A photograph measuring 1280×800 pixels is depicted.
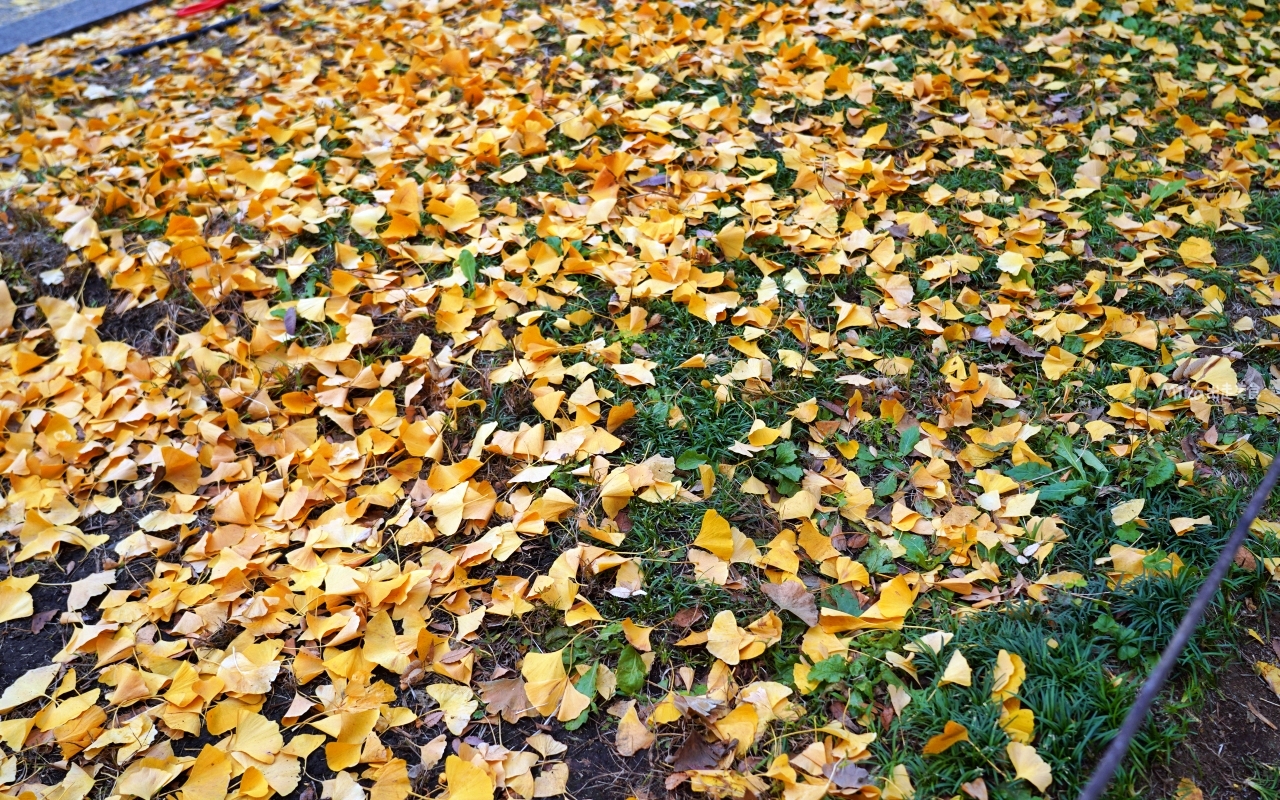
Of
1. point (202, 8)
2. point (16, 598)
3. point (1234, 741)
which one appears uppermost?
point (202, 8)

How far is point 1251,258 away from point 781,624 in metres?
2.00

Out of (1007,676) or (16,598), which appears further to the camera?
(16,598)

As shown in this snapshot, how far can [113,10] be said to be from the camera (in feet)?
17.8

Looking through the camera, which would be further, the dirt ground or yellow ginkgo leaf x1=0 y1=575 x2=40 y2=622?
yellow ginkgo leaf x1=0 y1=575 x2=40 y2=622

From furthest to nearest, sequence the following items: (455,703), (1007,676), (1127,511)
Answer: (1127,511) → (455,703) → (1007,676)

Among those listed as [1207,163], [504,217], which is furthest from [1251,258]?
[504,217]

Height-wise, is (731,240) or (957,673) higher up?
(731,240)

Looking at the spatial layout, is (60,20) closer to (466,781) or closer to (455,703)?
(455,703)


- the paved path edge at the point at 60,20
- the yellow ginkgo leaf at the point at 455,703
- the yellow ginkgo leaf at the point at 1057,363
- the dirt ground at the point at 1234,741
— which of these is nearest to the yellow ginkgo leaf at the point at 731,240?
the yellow ginkgo leaf at the point at 1057,363

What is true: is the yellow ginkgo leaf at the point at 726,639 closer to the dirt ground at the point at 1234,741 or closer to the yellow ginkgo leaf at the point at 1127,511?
the dirt ground at the point at 1234,741

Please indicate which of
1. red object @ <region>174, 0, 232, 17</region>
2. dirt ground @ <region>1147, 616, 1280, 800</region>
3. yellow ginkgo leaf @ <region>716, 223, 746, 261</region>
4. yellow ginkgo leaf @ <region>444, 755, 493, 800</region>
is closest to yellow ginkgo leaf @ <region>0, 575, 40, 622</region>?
yellow ginkgo leaf @ <region>444, 755, 493, 800</region>

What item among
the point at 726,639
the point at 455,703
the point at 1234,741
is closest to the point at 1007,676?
the point at 1234,741

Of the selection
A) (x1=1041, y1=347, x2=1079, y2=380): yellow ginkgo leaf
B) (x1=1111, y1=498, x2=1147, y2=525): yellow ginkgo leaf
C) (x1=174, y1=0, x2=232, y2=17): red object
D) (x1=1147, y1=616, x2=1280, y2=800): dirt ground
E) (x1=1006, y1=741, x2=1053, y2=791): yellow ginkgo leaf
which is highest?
(x1=174, y1=0, x2=232, y2=17): red object

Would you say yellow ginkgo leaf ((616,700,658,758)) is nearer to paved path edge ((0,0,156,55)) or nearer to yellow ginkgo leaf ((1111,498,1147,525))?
yellow ginkgo leaf ((1111,498,1147,525))
